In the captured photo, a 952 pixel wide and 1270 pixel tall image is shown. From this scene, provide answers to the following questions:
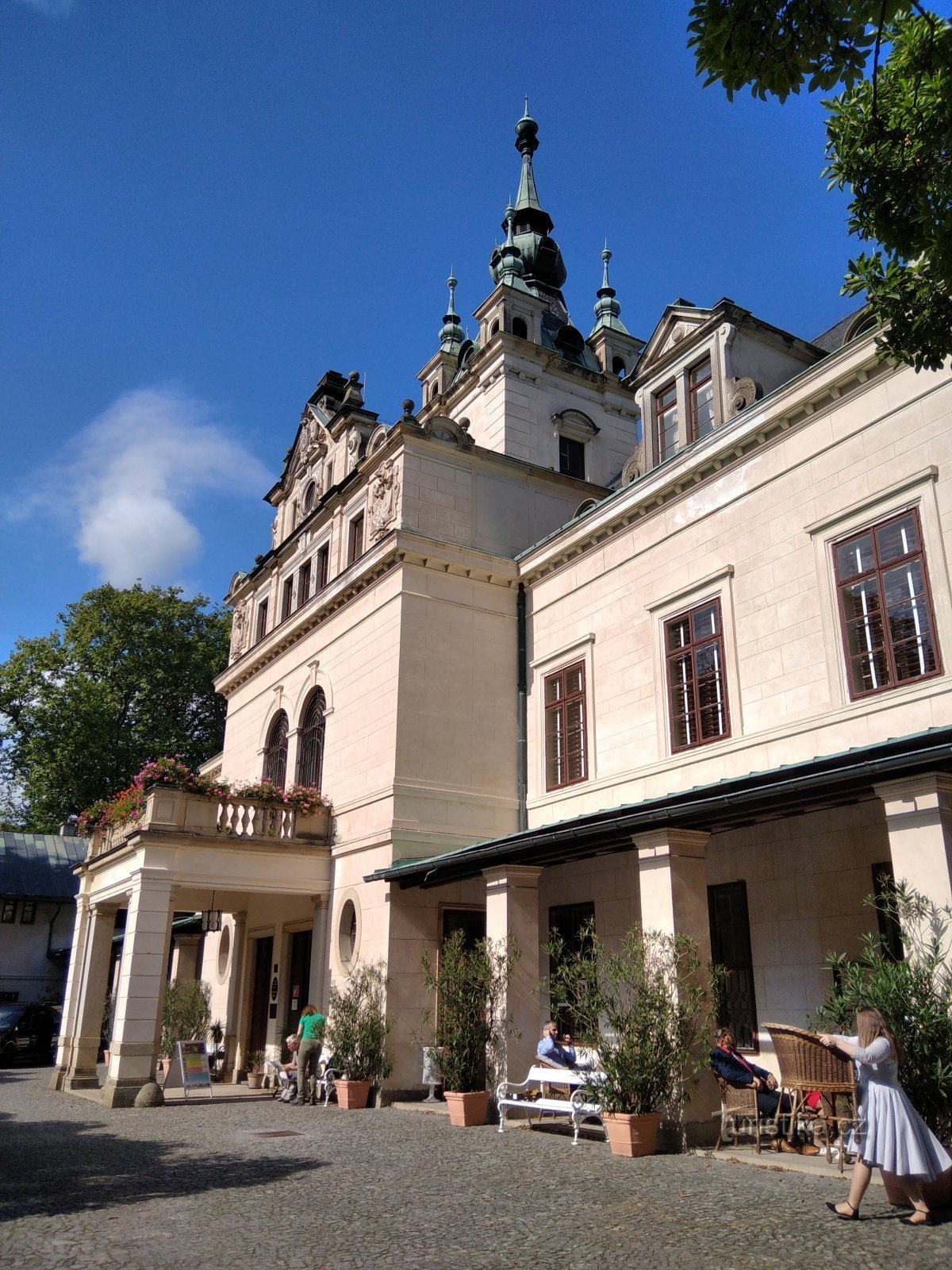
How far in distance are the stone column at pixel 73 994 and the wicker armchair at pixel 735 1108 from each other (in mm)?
14372

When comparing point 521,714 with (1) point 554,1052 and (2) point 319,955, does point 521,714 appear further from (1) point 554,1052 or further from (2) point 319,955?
(1) point 554,1052

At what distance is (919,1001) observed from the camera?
791 cm

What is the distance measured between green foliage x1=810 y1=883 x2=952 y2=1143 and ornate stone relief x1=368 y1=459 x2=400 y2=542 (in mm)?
13112

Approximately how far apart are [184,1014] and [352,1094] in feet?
→ 29.0

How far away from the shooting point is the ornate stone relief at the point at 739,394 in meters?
15.4

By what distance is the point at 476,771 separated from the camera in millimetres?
18641

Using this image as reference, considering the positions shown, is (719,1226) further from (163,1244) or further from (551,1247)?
(163,1244)

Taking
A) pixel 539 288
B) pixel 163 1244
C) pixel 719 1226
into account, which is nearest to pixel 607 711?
pixel 719 1226

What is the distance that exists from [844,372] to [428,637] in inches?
345

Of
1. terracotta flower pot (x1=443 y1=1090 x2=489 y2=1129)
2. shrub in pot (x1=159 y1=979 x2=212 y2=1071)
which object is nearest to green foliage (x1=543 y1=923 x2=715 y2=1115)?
terracotta flower pot (x1=443 y1=1090 x2=489 y2=1129)

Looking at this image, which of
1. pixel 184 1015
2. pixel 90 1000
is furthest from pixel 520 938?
pixel 184 1015

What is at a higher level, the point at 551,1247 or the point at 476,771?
the point at 476,771

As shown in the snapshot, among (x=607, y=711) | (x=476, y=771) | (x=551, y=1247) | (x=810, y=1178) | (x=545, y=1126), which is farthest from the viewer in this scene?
(x=476, y=771)

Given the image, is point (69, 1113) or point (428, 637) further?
point (428, 637)
